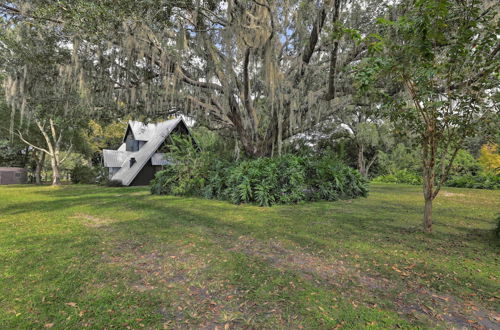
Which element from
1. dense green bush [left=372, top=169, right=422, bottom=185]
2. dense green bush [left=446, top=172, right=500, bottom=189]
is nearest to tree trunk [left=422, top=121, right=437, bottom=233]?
dense green bush [left=446, top=172, right=500, bottom=189]

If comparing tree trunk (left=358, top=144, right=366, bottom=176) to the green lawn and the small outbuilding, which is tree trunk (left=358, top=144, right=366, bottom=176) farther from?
the small outbuilding

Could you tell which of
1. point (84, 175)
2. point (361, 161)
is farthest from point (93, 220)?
point (361, 161)

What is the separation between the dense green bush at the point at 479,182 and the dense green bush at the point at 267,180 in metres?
7.31

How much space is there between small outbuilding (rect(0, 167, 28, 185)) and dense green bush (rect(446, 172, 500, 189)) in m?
36.9

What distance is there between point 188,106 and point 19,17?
5419mm

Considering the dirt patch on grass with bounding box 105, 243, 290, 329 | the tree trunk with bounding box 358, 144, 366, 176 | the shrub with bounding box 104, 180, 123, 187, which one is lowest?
the dirt patch on grass with bounding box 105, 243, 290, 329

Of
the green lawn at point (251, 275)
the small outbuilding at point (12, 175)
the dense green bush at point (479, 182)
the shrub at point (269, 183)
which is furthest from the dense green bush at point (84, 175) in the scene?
the dense green bush at point (479, 182)

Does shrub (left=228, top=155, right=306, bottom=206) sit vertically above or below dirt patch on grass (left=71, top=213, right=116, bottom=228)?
above

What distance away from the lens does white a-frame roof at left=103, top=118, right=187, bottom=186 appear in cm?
1589

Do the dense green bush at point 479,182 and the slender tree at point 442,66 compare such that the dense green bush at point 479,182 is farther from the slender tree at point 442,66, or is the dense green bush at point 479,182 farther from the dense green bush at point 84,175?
the dense green bush at point 84,175

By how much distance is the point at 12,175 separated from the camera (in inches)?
930

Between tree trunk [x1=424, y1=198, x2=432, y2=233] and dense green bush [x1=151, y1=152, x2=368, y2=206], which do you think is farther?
dense green bush [x1=151, y1=152, x2=368, y2=206]

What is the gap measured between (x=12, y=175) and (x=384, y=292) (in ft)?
110

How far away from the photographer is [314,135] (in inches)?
842
